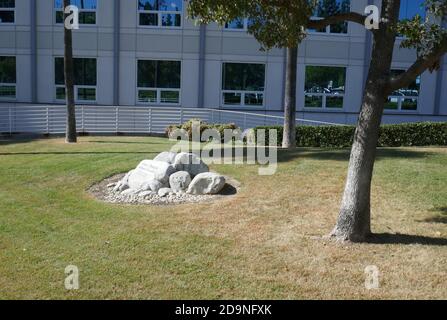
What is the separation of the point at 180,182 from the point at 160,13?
1448 cm

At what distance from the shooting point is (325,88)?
867 inches

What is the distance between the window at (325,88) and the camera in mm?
21969

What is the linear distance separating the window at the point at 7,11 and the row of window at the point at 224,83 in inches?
63.0

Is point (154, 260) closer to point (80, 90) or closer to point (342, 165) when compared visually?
point (342, 165)

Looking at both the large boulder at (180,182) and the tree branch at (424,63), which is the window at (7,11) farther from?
the tree branch at (424,63)

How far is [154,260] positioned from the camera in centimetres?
588

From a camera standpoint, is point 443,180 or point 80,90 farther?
point 80,90

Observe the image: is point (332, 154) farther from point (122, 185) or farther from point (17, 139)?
point (17, 139)

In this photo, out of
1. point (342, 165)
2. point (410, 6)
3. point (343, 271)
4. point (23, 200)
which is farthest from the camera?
point (410, 6)

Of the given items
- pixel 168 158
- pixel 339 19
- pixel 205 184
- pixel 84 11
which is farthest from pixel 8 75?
pixel 339 19

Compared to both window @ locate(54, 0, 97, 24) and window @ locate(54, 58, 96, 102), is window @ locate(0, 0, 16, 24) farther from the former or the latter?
window @ locate(54, 58, 96, 102)

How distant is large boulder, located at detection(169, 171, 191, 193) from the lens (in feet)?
29.2

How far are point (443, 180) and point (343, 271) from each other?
4.33m

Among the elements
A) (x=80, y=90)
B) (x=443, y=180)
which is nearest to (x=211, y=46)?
(x=80, y=90)
